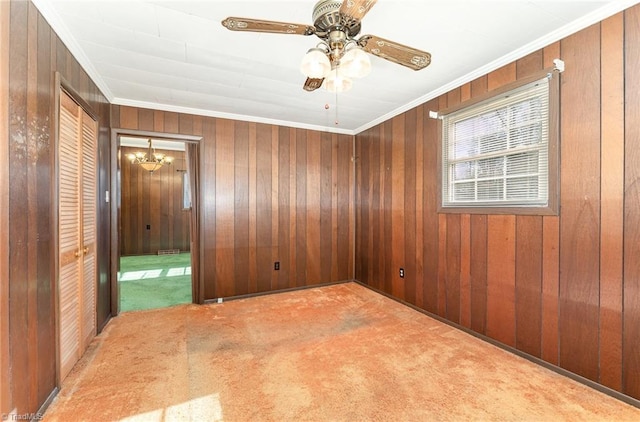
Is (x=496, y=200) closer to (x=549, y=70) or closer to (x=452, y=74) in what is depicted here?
(x=549, y=70)

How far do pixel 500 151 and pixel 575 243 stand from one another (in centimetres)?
92

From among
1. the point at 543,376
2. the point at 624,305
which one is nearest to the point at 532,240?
the point at 624,305

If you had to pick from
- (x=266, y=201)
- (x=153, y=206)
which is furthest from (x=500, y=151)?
(x=153, y=206)

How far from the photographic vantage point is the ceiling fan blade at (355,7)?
4.04ft

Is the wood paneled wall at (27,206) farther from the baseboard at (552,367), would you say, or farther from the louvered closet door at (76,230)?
the baseboard at (552,367)

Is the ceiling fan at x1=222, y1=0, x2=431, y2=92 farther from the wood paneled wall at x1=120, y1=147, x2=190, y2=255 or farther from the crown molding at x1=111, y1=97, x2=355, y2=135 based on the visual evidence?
the wood paneled wall at x1=120, y1=147, x2=190, y2=255

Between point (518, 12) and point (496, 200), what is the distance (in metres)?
1.42

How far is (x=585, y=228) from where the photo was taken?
1.95 meters

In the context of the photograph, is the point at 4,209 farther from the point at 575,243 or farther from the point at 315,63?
the point at 575,243

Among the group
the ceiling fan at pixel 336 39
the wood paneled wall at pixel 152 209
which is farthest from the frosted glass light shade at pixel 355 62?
the wood paneled wall at pixel 152 209

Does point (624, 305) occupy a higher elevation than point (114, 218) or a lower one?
lower

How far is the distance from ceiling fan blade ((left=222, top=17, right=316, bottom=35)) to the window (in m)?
1.89

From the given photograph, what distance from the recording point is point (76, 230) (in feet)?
7.45

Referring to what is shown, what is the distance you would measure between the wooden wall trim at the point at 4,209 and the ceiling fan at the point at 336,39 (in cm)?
104
